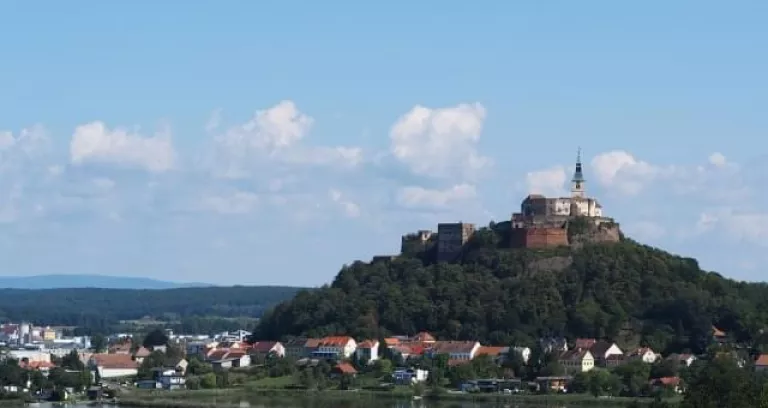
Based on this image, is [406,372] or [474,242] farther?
[474,242]

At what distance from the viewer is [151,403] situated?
62000 mm

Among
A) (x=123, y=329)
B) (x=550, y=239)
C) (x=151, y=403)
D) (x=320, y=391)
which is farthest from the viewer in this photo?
(x=123, y=329)

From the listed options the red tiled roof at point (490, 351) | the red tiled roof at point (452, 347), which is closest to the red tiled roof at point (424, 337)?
the red tiled roof at point (452, 347)

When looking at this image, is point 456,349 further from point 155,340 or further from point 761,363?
point 155,340

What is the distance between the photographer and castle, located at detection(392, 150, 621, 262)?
83625mm

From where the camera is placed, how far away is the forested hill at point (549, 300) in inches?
3098

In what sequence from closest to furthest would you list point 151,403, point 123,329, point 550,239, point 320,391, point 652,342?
point 151,403, point 320,391, point 652,342, point 550,239, point 123,329

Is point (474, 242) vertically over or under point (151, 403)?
over

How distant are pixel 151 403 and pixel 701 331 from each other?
92.1ft

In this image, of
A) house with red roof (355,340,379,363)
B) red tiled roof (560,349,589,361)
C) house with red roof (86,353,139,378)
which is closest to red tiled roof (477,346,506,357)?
red tiled roof (560,349,589,361)

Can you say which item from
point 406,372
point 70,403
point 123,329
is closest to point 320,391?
point 406,372

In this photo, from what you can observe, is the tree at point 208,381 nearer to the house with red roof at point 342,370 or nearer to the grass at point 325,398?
the grass at point 325,398

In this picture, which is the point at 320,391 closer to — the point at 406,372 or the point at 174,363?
the point at 406,372

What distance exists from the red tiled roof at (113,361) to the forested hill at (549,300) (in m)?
9.25
